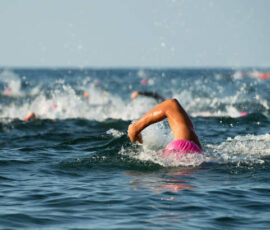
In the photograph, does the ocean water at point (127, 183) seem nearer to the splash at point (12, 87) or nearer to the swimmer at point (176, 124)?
the swimmer at point (176, 124)

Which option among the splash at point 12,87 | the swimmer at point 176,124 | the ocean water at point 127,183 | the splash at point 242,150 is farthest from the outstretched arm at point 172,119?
the splash at point 12,87

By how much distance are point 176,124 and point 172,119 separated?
12 cm

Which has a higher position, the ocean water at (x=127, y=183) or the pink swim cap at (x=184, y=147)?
the pink swim cap at (x=184, y=147)

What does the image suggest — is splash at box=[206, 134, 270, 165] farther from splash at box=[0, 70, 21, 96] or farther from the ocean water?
splash at box=[0, 70, 21, 96]

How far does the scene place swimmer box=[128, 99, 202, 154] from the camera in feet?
24.9

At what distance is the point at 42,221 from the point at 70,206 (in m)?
0.61

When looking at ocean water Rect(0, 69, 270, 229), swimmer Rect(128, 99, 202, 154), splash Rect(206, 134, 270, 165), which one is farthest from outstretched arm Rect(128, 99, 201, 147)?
splash Rect(206, 134, 270, 165)

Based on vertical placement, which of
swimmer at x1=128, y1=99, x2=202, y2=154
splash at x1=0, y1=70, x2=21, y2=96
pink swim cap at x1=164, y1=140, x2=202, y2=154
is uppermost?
splash at x1=0, y1=70, x2=21, y2=96

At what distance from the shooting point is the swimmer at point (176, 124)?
7582 mm

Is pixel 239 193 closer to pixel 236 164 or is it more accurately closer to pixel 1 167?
pixel 236 164

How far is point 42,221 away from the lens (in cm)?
543

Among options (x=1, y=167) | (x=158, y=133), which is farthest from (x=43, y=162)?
(x=158, y=133)

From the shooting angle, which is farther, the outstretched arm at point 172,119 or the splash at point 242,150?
the splash at point 242,150

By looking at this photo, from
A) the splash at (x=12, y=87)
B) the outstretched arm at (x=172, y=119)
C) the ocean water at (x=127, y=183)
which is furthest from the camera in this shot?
the splash at (x=12, y=87)
